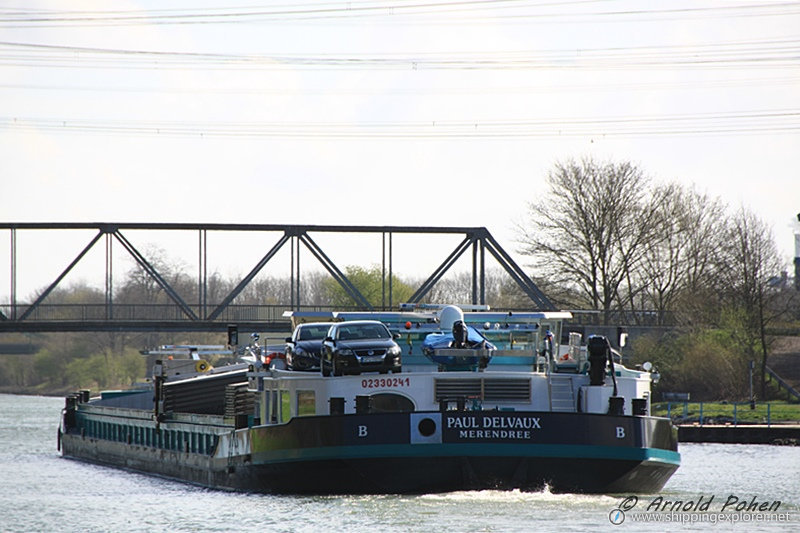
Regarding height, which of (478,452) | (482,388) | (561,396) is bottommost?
(478,452)

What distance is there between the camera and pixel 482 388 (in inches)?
1339

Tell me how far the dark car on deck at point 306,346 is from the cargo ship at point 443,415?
0.08m

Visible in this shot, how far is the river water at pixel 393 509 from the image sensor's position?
97.7 feet

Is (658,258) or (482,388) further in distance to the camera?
(658,258)

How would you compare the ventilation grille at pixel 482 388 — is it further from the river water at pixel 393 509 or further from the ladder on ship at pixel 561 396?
the river water at pixel 393 509

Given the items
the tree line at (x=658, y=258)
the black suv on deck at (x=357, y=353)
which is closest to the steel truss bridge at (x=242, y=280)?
the tree line at (x=658, y=258)

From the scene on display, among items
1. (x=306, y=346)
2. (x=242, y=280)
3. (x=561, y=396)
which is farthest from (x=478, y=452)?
(x=242, y=280)

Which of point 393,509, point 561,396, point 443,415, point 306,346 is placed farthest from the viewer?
point 306,346

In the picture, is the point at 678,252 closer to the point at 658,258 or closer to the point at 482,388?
the point at 658,258

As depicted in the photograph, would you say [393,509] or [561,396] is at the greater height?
[561,396]

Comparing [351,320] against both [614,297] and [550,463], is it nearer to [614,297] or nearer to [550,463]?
[550,463]

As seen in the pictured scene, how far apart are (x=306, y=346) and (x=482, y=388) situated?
16.1ft

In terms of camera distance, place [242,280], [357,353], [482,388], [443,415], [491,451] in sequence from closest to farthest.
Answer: [491,451], [443,415], [482,388], [357,353], [242,280]

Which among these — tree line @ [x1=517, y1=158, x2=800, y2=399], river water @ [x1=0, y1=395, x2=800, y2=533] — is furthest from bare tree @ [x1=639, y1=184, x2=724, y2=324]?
river water @ [x1=0, y1=395, x2=800, y2=533]
